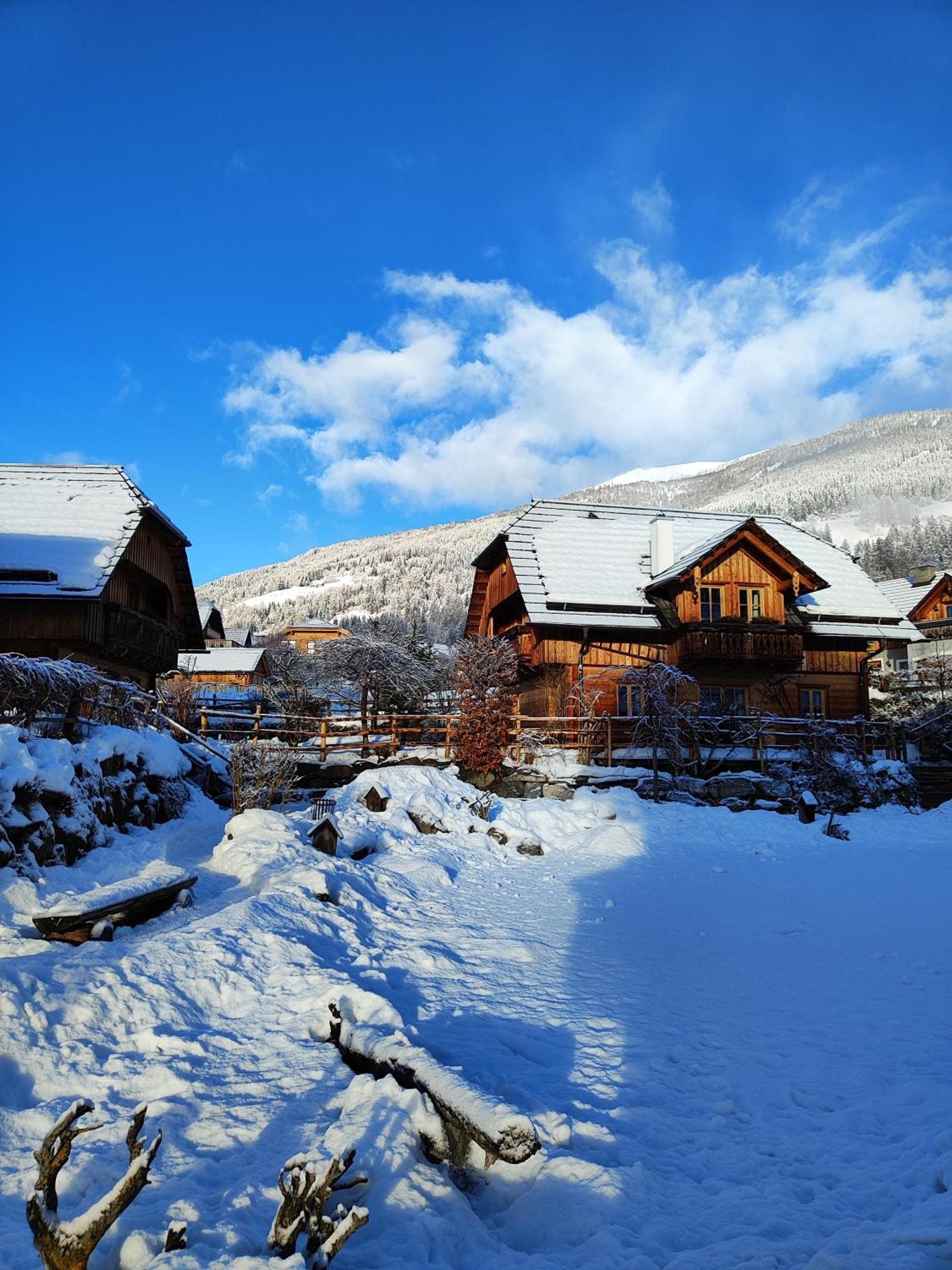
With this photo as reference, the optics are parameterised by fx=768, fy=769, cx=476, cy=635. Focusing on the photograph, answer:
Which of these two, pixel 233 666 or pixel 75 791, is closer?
pixel 75 791

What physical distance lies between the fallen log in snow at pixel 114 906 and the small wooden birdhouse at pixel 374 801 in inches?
280

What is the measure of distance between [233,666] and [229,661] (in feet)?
2.78

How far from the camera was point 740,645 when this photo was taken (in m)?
26.0

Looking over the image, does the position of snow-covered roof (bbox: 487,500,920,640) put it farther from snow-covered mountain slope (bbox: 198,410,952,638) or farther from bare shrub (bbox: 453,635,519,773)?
snow-covered mountain slope (bbox: 198,410,952,638)

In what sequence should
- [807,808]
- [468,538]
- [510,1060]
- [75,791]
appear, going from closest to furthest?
[510,1060], [75,791], [807,808], [468,538]

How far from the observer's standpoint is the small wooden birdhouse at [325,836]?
1218 cm

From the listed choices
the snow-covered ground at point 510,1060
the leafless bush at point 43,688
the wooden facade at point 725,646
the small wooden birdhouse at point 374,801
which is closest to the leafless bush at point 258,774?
the small wooden birdhouse at point 374,801

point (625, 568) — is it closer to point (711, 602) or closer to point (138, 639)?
point (711, 602)

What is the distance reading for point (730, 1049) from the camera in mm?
6848

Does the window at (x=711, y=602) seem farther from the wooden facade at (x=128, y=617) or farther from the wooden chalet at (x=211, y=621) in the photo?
the wooden chalet at (x=211, y=621)

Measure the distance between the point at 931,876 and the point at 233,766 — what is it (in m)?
13.1

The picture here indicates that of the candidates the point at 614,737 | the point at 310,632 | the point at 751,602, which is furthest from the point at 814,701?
the point at 310,632

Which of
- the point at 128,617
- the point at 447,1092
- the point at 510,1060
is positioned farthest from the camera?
the point at 128,617

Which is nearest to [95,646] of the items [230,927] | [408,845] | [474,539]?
[408,845]
